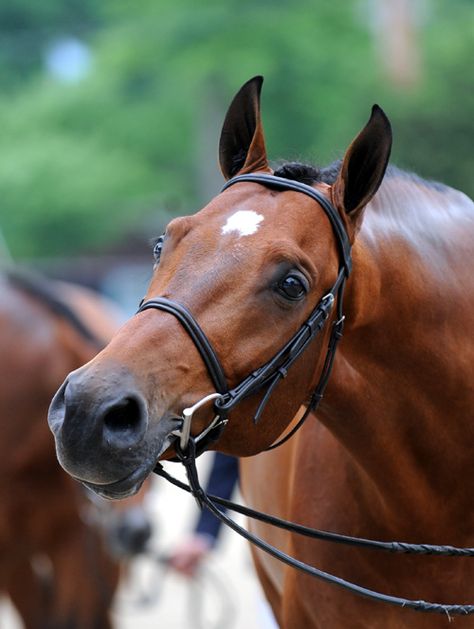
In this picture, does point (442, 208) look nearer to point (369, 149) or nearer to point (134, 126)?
point (369, 149)

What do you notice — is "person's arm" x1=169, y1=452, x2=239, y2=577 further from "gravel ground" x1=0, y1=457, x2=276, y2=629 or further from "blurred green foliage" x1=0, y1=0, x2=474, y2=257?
"blurred green foliage" x1=0, y1=0, x2=474, y2=257

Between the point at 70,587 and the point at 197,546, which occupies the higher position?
the point at 197,546

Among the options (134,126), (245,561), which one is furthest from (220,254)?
(134,126)

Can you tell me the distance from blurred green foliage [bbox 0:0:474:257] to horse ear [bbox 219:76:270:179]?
16.4 metres

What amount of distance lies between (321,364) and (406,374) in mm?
247

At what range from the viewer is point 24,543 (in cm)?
621

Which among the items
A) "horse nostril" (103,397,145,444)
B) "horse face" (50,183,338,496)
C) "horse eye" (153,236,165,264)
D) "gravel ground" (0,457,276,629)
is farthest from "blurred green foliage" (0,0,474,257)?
"horse nostril" (103,397,145,444)

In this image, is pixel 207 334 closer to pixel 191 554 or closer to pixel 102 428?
pixel 102 428

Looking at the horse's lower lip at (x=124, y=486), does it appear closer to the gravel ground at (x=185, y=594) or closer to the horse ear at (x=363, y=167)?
the horse ear at (x=363, y=167)

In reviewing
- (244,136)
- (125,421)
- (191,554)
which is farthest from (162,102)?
(125,421)

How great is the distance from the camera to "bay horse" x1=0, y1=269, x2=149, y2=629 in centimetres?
608

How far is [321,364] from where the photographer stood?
2.79m

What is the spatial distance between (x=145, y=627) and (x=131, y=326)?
530cm

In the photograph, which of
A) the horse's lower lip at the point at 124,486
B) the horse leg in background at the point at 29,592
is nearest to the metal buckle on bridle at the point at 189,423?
the horse's lower lip at the point at 124,486
